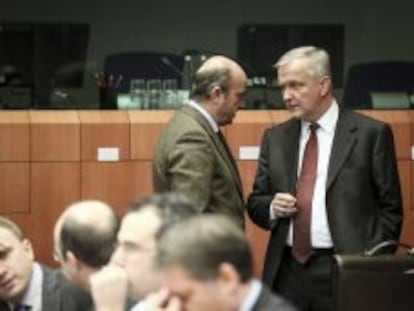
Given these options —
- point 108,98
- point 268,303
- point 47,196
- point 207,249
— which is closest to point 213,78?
point 268,303

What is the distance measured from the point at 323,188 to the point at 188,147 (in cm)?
58

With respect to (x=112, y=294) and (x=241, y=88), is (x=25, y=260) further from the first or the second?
(x=241, y=88)

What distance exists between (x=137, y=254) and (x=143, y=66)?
19.5ft

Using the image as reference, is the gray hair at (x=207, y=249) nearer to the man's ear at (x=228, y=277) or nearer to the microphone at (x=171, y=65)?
the man's ear at (x=228, y=277)

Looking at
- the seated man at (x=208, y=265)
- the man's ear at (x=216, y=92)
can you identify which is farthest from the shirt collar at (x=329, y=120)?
the seated man at (x=208, y=265)

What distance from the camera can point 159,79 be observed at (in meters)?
7.94

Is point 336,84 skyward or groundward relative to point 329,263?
skyward

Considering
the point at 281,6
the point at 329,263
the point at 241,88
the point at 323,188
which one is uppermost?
the point at 281,6

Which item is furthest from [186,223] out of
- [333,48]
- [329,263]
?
[333,48]

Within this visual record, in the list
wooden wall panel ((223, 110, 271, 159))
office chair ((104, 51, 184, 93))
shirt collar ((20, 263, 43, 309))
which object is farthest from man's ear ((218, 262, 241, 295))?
office chair ((104, 51, 184, 93))

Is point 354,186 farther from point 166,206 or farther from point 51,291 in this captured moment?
point 166,206

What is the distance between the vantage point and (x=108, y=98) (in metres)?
7.42

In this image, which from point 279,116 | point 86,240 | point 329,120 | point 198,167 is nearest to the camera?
point 86,240

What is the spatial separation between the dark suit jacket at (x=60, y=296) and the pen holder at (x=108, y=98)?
4038 mm
